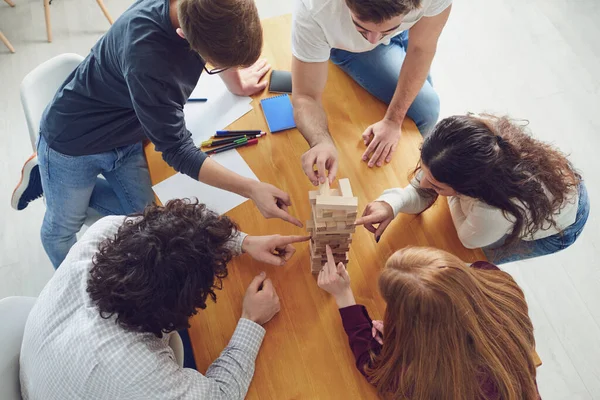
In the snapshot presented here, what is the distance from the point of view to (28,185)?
6.05ft

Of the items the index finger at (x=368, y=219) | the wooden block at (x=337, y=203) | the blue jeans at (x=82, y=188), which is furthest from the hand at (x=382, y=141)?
the blue jeans at (x=82, y=188)

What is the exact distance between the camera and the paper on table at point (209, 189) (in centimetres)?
154

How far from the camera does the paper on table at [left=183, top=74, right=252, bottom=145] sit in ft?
5.50

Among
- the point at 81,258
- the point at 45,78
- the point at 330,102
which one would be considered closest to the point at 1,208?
the point at 45,78

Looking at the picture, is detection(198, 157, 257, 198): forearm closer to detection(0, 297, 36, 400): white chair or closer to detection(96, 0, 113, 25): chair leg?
detection(0, 297, 36, 400): white chair

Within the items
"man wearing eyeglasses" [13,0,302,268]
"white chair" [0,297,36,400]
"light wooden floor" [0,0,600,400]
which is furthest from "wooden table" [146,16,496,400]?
"light wooden floor" [0,0,600,400]

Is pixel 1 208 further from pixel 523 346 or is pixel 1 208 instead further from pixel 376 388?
pixel 523 346

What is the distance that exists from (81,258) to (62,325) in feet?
0.62

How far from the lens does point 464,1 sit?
3223 millimetres

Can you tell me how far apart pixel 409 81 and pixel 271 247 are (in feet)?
2.79

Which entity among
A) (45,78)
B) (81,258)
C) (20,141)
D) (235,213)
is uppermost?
(45,78)

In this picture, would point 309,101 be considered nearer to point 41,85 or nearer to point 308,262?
point 308,262

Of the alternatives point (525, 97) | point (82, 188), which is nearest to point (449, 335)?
point (82, 188)

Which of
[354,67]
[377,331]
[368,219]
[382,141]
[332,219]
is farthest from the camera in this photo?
[354,67]
